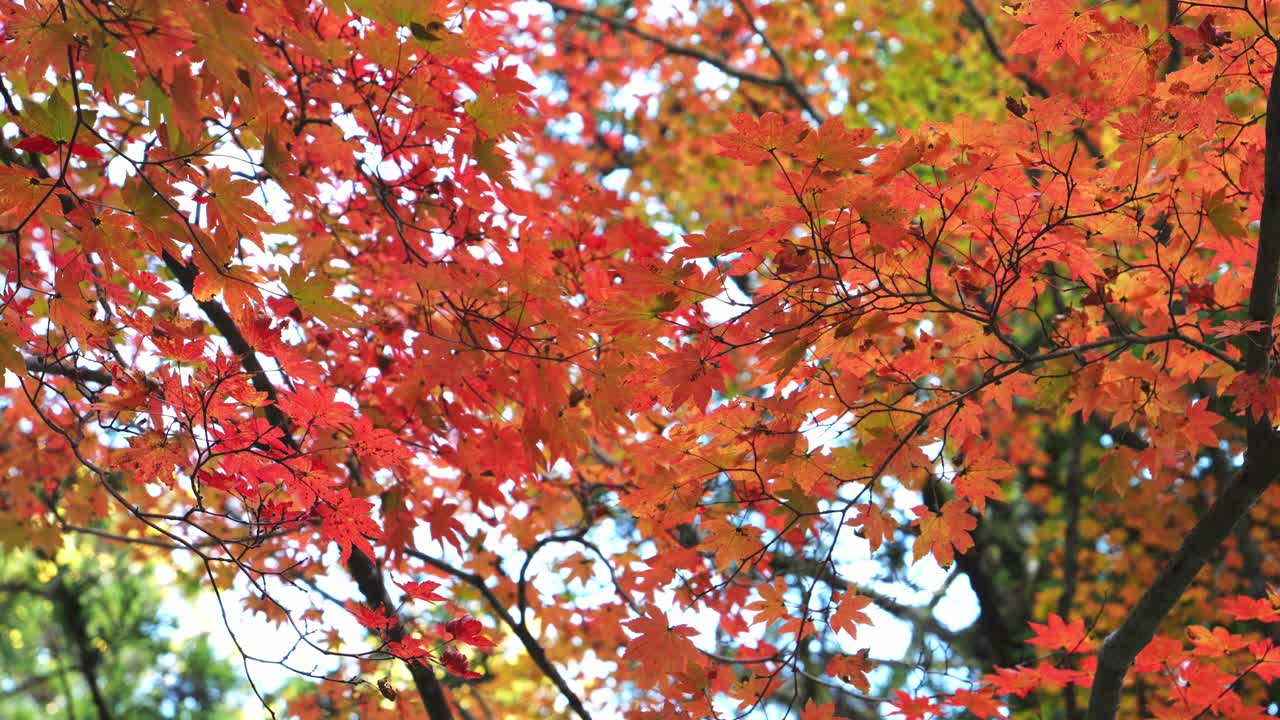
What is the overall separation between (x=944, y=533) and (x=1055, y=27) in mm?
1028

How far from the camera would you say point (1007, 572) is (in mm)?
6305

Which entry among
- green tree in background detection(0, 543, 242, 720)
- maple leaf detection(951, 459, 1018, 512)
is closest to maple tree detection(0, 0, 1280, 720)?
maple leaf detection(951, 459, 1018, 512)

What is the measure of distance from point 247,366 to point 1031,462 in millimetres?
5512

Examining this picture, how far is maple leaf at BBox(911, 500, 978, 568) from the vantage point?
1958 millimetres

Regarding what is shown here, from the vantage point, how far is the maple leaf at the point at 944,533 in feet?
6.42

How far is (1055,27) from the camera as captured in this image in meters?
1.89

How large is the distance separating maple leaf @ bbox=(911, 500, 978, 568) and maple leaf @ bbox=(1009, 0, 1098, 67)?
35.8 inches

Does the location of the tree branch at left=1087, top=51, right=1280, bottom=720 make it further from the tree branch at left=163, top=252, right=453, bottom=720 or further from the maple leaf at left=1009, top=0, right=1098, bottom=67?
the tree branch at left=163, top=252, right=453, bottom=720

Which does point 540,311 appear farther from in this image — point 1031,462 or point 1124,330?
point 1031,462

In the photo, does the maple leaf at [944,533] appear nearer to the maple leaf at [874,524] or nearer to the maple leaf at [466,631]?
the maple leaf at [874,524]

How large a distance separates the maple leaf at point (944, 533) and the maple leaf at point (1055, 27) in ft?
2.98

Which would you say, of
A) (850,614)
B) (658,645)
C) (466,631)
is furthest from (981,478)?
(466,631)

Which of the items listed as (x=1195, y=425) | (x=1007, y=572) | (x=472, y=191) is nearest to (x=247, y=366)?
(x=472, y=191)

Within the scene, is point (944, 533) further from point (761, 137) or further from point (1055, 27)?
point (1055, 27)
